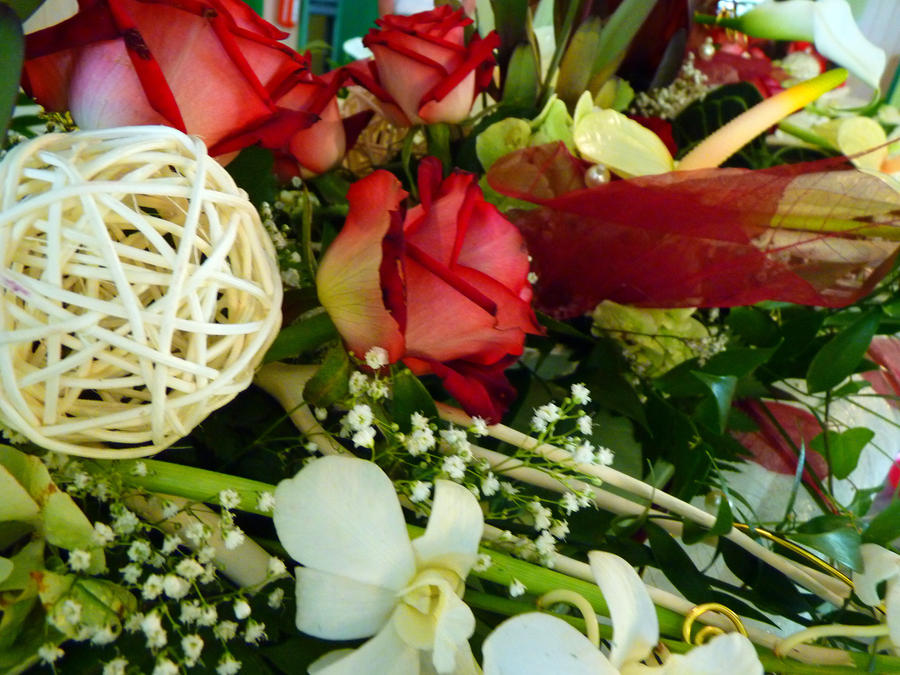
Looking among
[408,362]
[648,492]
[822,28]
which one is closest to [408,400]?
[408,362]

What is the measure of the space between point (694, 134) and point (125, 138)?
1.77 feet

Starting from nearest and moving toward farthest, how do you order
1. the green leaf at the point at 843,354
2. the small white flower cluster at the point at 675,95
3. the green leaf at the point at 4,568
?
the green leaf at the point at 4,568
the green leaf at the point at 843,354
the small white flower cluster at the point at 675,95

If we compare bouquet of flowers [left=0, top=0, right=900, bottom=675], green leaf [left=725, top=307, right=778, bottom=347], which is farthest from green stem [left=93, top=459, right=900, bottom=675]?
green leaf [left=725, top=307, right=778, bottom=347]

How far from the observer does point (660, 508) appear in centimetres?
38

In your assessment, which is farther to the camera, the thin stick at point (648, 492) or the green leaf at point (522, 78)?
the green leaf at point (522, 78)

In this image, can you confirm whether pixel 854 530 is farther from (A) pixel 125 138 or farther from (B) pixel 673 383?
(A) pixel 125 138

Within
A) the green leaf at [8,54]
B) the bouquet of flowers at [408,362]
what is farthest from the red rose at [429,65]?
the green leaf at [8,54]

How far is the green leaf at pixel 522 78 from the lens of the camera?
52 centimetres

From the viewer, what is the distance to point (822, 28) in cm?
65

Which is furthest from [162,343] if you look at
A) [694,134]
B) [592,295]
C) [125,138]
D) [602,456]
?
[694,134]

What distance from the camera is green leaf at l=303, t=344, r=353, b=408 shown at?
354 mm

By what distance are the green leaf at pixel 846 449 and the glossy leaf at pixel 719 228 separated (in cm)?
8

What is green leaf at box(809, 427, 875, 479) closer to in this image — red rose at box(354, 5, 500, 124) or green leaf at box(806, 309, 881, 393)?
green leaf at box(806, 309, 881, 393)

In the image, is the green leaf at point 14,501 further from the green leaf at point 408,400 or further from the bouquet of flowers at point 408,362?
the green leaf at point 408,400
